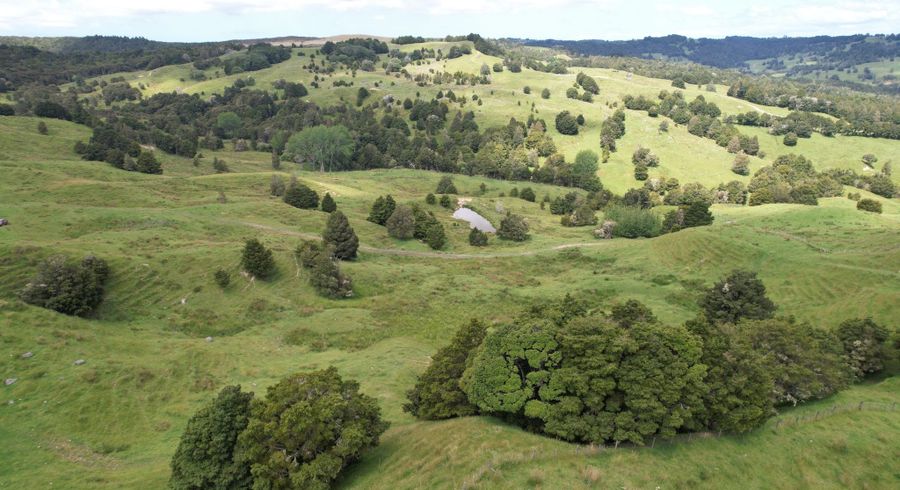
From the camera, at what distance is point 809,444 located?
29.7m

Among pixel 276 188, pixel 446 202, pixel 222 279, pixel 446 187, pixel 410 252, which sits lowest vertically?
pixel 410 252

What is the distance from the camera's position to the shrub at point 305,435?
87.7 feet

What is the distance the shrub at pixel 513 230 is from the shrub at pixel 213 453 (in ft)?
251

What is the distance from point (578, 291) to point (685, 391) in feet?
136

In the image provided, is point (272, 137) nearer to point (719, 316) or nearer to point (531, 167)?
point (531, 167)

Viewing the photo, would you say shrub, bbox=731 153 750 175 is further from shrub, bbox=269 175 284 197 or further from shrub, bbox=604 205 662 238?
shrub, bbox=269 175 284 197

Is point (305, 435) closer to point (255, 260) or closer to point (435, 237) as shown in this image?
point (255, 260)

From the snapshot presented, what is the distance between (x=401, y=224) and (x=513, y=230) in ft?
80.0

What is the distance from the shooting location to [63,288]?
50.8m

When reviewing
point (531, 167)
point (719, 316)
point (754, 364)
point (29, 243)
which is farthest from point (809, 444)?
point (531, 167)

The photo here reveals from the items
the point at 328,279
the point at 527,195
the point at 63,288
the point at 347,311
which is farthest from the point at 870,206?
the point at 63,288

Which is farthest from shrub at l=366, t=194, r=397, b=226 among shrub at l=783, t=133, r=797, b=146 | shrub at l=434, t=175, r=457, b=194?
shrub at l=783, t=133, r=797, b=146

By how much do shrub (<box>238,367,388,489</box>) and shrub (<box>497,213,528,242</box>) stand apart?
7326cm

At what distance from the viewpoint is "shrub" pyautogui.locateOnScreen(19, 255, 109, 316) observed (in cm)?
5000
